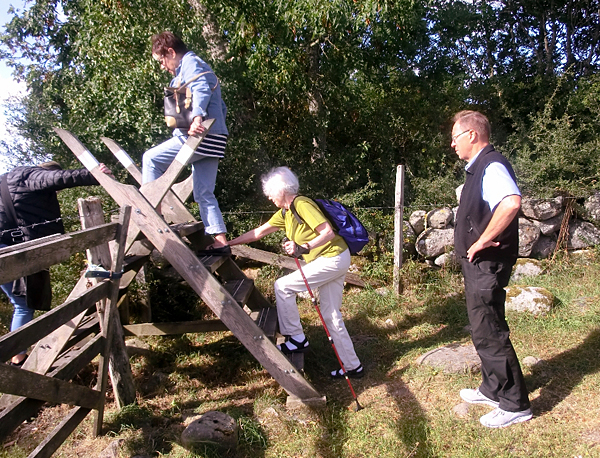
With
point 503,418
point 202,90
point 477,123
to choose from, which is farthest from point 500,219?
point 202,90

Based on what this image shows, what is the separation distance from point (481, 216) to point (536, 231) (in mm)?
4456

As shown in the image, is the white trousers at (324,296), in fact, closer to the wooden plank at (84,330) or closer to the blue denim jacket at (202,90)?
the blue denim jacket at (202,90)

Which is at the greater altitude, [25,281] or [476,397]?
[25,281]

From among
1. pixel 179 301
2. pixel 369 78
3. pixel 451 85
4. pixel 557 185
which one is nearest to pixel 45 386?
pixel 179 301

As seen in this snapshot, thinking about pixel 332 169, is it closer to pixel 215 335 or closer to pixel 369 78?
pixel 369 78

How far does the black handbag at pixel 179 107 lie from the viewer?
382 centimetres

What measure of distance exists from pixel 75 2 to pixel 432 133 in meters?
8.58

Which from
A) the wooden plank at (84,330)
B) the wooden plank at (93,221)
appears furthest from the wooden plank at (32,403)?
the wooden plank at (93,221)

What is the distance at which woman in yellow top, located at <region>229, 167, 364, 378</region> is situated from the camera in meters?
3.79

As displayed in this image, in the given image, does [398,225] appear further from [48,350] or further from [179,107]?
[48,350]

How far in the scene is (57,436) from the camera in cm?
318

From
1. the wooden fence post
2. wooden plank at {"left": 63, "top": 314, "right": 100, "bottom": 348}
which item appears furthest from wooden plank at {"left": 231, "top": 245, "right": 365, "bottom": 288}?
wooden plank at {"left": 63, "top": 314, "right": 100, "bottom": 348}

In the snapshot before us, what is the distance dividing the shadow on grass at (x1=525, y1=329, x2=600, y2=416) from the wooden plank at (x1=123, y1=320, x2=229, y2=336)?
296 centimetres

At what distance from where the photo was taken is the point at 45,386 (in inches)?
115
